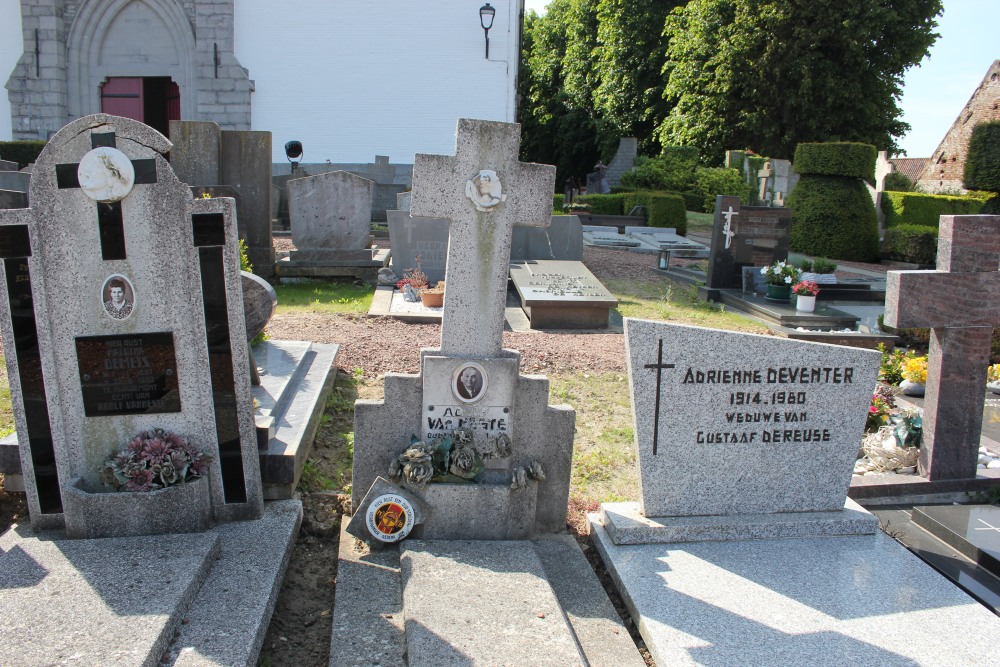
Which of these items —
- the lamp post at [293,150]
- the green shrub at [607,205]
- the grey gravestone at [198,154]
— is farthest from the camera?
the green shrub at [607,205]

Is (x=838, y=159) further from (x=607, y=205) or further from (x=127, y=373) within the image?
(x=127, y=373)

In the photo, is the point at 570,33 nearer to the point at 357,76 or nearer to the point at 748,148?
the point at 748,148

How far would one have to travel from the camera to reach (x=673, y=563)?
3.69m

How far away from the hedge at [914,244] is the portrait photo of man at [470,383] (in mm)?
16583

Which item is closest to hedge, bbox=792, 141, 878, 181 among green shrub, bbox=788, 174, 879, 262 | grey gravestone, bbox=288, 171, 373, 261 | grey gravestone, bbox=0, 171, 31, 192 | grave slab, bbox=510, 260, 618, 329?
green shrub, bbox=788, 174, 879, 262

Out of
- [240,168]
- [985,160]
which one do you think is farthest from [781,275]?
[985,160]

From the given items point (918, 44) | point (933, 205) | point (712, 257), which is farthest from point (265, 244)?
point (918, 44)

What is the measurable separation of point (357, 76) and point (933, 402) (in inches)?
723

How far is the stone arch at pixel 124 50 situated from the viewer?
19656 millimetres

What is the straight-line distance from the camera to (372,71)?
20.5 m

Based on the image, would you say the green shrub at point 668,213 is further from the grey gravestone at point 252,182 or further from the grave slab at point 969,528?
the grave slab at point 969,528

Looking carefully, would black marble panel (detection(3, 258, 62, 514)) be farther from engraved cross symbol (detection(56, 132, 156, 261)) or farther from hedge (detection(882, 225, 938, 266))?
hedge (detection(882, 225, 938, 266))

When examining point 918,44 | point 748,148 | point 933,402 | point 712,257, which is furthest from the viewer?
point 748,148

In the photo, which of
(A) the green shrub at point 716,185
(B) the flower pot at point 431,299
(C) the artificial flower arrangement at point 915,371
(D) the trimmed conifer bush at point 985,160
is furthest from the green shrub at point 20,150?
(D) the trimmed conifer bush at point 985,160
